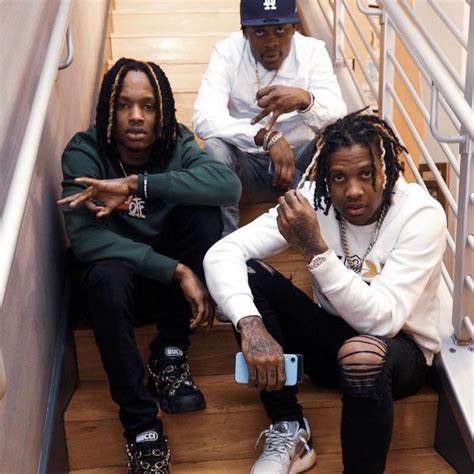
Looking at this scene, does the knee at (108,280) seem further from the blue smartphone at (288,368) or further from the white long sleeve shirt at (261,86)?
the white long sleeve shirt at (261,86)

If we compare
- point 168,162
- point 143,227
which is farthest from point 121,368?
point 168,162

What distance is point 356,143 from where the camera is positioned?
6.61 feet

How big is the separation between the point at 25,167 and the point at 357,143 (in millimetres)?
779

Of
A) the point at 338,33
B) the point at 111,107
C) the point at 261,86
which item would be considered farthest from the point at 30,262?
the point at 338,33

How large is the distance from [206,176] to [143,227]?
0.22m

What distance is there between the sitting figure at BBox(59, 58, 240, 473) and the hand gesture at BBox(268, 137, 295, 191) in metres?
0.32

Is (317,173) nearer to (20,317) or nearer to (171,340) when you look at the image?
(171,340)

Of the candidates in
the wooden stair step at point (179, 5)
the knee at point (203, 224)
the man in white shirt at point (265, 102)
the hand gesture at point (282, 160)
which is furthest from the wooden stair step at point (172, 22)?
the knee at point (203, 224)

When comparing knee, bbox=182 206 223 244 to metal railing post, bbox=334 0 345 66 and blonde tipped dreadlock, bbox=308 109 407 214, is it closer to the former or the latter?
blonde tipped dreadlock, bbox=308 109 407 214

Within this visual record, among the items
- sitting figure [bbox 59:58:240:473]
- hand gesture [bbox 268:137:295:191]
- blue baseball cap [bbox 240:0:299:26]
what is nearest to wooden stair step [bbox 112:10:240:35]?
blue baseball cap [bbox 240:0:299:26]

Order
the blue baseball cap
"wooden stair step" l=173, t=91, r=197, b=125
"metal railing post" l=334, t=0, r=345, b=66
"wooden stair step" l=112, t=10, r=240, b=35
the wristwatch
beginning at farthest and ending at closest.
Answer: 1. "wooden stair step" l=112, t=10, r=240, b=35
2. "wooden stair step" l=173, t=91, r=197, b=125
3. "metal railing post" l=334, t=0, r=345, b=66
4. the blue baseball cap
5. the wristwatch

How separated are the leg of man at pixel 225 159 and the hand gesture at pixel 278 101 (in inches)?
5.4

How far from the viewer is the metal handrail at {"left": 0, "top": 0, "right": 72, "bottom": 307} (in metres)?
1.52

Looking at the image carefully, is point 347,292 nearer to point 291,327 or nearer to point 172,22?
point 291,327
